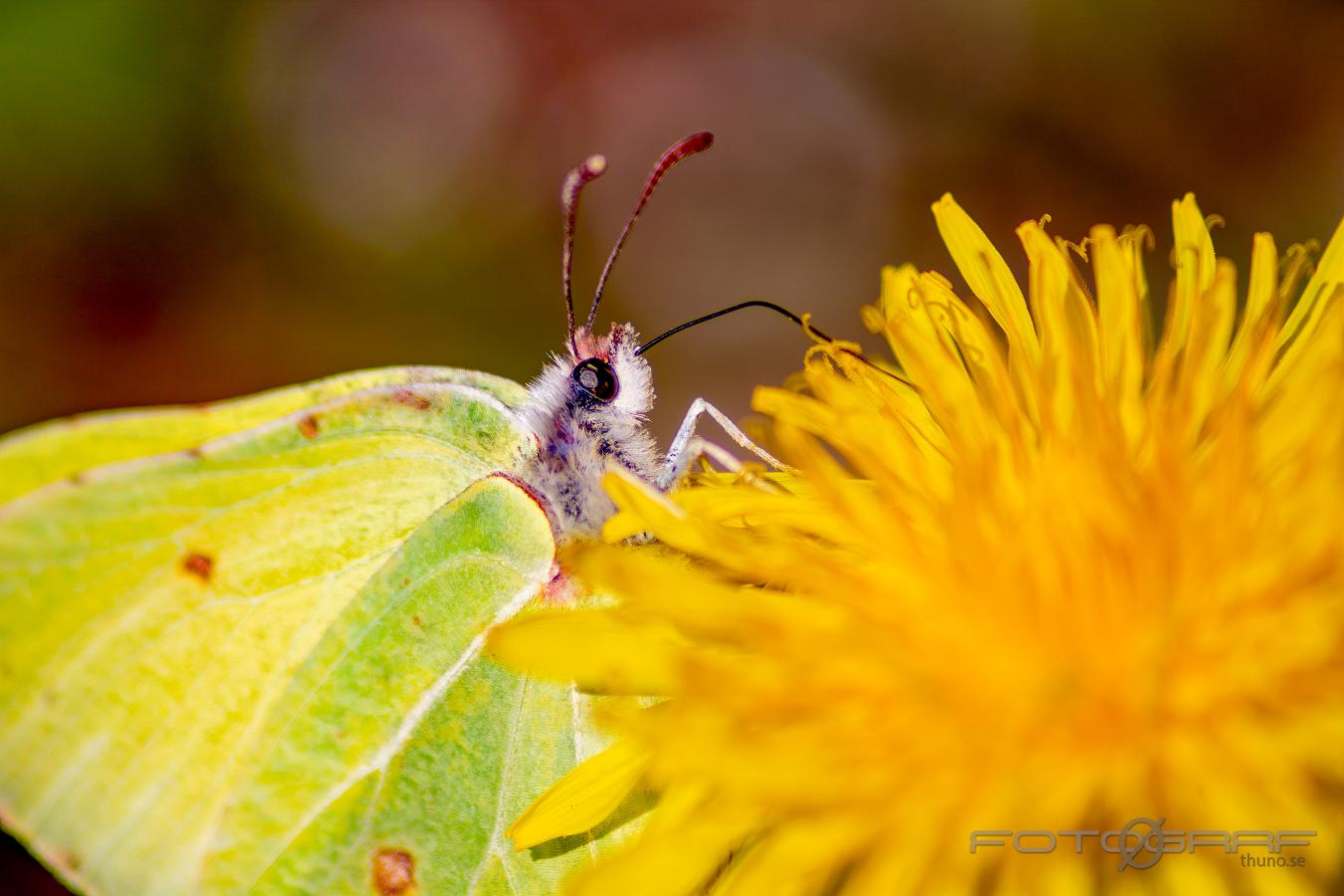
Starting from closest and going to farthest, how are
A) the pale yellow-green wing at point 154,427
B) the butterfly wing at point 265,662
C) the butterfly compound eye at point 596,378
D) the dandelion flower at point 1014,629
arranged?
1. the dandelion flower at point 1014,629
2. the butterfly wing at point 265,662
3. the pale yellow-green wing at point 154,427
4. the butterfly compound eye at point 596,378

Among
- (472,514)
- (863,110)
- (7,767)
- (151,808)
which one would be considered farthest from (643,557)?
(863,110)

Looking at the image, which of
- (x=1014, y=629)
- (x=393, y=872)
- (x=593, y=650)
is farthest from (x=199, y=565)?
(x=1014, y=629)

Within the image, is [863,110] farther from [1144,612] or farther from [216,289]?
[1144,612]

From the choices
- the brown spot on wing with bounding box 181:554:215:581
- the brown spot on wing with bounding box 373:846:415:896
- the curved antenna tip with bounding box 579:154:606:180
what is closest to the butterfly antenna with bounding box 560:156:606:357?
the curved antenna tip with bounding box 579:154:606:180

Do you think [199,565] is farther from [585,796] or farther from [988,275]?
[988,275]

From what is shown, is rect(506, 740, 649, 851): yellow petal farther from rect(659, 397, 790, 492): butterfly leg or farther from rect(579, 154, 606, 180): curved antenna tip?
rect(579, 154, 606, 180): curved antenna tip

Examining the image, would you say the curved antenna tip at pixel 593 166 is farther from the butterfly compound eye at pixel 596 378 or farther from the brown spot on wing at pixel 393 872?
the brown spot on wing at pixel 393 872

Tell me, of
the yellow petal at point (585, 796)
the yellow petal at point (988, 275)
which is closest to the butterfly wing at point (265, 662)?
the yellow petal at point (585, 796)
